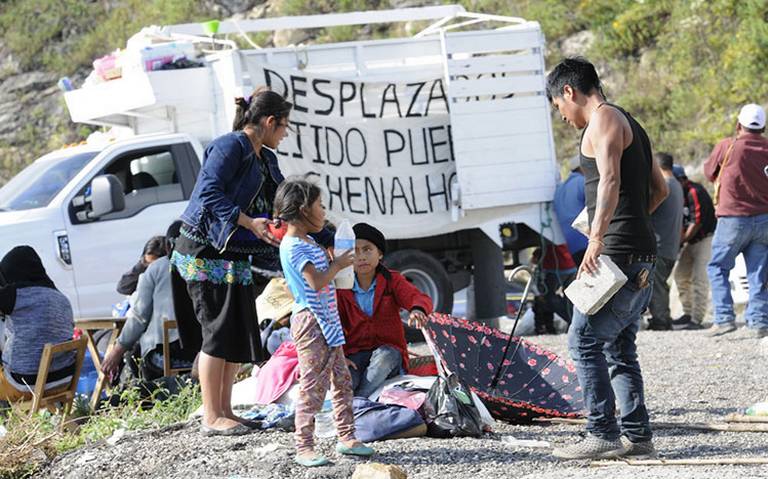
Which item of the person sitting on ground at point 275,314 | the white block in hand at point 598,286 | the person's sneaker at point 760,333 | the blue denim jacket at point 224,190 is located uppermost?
the blue denim jacket at point 224,190

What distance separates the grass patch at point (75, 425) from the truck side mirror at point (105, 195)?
A: 264cm

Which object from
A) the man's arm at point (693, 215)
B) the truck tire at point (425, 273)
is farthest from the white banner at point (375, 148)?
the man's arm at point (693, 215)

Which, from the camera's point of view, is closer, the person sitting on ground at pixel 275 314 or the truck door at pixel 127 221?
the person sitting on ground at pixel 275 314

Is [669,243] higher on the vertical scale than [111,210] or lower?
lower

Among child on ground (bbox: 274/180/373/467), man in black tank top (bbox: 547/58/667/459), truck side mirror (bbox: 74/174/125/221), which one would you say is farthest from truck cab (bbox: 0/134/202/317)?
man in black tank top (bbox: 547/58/667/459)

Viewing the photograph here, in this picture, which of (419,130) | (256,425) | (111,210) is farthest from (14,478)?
(419,130)

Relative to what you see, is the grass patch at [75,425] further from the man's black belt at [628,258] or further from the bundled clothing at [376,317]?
the man's black belt at [628,258]

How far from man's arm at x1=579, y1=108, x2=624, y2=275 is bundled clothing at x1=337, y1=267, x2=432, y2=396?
5.11 ft

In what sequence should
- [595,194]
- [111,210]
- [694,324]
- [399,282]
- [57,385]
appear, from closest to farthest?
1. [595,194]
2. [399,282]
3. [57,385]
4. [111,210]
5. [694,324]

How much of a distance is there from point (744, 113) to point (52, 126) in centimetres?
1700

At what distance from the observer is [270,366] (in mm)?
7070

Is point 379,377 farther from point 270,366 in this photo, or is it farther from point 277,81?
point 277,81

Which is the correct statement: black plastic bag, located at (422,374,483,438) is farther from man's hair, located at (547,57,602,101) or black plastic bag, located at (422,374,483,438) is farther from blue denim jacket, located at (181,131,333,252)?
man's hair, located at (547,57,602,101)

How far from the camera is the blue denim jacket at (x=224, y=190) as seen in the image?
6.14 m
